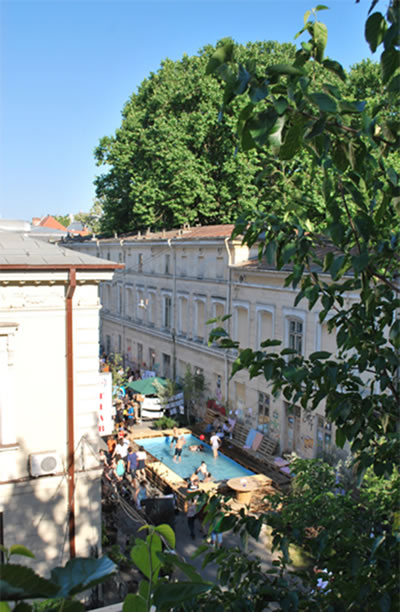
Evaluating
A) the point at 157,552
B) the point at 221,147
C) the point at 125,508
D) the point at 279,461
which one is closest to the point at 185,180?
the point at 221,147

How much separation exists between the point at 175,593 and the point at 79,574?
0.54m

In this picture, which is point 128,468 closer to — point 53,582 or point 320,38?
point 320,38

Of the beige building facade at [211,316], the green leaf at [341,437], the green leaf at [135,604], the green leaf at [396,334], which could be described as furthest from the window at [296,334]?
the green leaf at [135,604]

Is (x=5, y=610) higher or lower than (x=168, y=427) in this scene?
higher

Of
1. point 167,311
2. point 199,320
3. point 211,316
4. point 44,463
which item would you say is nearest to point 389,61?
point 44,463

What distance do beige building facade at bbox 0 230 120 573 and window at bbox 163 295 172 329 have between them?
19.7 metres

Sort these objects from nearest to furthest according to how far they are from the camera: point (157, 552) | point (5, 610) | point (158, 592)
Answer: point (5, 610), point (158, 592), point (157, 552)

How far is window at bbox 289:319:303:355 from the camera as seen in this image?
846 inches

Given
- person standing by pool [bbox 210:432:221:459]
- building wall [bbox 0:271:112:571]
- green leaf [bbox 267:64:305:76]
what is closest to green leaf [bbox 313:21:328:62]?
green leaf [bbox 267:64:305:76]

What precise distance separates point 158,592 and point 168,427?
81.2 ft

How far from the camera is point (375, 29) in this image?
2.99m

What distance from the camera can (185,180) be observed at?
34156mm

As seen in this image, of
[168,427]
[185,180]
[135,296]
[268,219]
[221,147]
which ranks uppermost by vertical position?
[221,147]

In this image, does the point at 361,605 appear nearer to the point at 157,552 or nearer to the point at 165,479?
the point at 157,552
